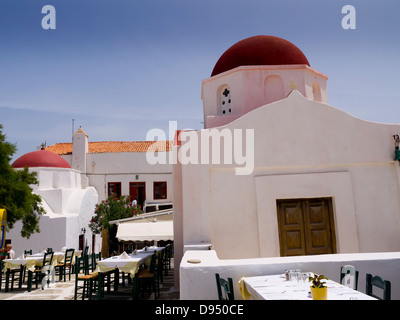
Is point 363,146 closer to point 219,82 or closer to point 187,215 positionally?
point 187,215

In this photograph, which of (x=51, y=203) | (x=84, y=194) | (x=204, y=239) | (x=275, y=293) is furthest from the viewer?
(x=84, y=194)

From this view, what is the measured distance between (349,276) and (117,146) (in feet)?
101

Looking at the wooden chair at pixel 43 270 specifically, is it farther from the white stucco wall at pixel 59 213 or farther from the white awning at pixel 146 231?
the white stucco wall at pixel 59 213

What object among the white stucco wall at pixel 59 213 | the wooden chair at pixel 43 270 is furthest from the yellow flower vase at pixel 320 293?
the white stucco wall at pixel 59 213

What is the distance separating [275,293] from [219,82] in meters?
9.81

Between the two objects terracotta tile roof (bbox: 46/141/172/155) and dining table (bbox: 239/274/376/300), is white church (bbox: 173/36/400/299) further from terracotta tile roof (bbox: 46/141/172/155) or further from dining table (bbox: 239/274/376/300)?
terracotta tile roof (bbox: 46/141/172/155)

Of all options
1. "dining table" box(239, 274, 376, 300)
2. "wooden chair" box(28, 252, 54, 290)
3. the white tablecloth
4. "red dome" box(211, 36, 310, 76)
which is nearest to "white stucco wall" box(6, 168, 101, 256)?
"wooden chair" box(28, 252, 54, 290)

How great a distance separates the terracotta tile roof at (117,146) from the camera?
32.6 meters

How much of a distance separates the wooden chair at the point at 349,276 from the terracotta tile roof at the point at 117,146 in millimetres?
27909

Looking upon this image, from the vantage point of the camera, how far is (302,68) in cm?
1197

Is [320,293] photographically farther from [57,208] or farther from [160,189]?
[160,189]

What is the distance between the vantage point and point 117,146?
110 feet

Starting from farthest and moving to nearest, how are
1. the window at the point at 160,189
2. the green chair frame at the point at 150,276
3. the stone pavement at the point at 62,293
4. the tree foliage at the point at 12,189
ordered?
the window at the point at 160,189, the tree foliage at the point at 12,189, the stone pavement at the point at 62,293, the green chair frame at the point at 150,276

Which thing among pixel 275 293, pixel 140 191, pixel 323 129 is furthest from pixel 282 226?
pixel 140 191
